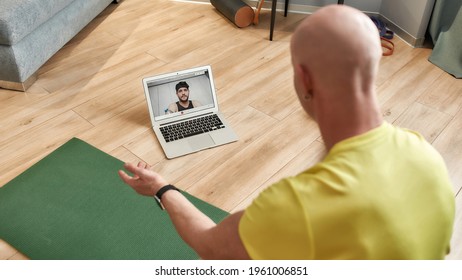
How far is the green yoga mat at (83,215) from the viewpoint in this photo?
5.24 feet

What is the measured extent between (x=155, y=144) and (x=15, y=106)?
30.9 inches

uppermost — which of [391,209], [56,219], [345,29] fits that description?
[345,29]

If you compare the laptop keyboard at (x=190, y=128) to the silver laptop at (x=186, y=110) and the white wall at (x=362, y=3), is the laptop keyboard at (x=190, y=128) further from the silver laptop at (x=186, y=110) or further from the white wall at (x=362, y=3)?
the white wall at (x=362, y=3)

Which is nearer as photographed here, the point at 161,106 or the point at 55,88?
the point at 161,106

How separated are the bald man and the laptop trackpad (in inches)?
44.7

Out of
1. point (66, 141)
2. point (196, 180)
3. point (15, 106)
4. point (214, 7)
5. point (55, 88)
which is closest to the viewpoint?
point (196, 180)

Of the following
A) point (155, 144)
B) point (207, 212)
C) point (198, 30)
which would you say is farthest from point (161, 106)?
point (198, 30)

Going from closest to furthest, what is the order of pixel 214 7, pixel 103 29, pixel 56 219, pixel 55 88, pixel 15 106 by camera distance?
1. pixel 56 219
2. pixel 15 106
3. pixel 55 88
4. pixel 103 29
5. pixel 214 7

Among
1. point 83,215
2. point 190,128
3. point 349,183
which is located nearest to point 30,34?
point 190,128

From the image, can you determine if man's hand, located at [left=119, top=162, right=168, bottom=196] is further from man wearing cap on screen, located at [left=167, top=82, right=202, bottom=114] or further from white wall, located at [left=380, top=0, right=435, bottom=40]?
white wall, located at [left=380, top=0, right=435, bottom=40]

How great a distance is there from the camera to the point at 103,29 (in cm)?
303

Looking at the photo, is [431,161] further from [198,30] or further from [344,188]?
[198,30]

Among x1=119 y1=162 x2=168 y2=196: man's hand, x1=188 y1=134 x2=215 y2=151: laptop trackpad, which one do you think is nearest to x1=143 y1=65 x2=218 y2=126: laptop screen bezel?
x1=188 y1=134 x2=215 y2=151: laptop trackpad

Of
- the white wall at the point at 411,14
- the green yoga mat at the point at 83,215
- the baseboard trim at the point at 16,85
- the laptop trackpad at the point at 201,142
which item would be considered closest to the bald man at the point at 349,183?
the green yoga mat at the point at 83,215
